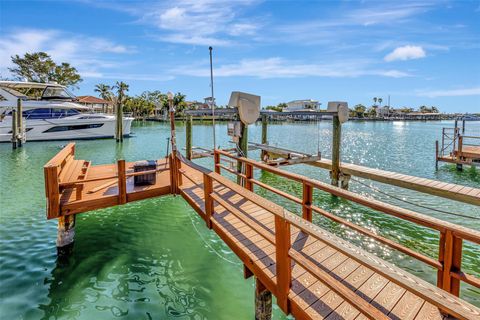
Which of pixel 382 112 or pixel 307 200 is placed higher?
pixel 382 112

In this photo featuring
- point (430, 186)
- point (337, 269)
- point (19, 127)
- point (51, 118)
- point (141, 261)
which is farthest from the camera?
point (51, 118)

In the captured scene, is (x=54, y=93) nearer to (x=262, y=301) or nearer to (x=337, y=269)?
(x=262, y=301)

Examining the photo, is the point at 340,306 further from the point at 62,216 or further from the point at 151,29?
the point at 151,29

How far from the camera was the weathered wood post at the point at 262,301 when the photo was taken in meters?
3.23

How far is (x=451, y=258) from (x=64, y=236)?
6.47 metres

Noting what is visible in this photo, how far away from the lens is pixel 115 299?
4.08 metres

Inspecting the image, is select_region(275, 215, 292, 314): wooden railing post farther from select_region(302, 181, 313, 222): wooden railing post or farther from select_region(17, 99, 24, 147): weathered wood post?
select_region(17, 99, 24, 147): weathered wood post

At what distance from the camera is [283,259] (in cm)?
257

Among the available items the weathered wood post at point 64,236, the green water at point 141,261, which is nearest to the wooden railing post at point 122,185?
the green water at point 141,261

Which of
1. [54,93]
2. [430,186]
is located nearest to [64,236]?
[430,186]

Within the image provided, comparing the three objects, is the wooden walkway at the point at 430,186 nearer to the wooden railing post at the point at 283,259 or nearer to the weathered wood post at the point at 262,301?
the weathered wood post at the point at 262,301

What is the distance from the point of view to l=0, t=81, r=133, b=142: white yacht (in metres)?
24.0

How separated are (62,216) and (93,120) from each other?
24991 millimetres

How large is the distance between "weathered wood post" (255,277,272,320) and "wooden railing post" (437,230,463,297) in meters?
1.87
